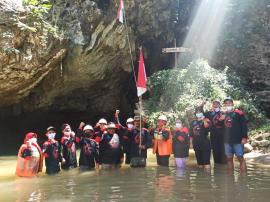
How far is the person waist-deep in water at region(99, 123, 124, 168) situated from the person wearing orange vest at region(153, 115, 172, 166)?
36.8 inches

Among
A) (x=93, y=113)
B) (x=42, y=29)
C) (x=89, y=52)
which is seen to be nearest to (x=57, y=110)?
(x=93, y=113)

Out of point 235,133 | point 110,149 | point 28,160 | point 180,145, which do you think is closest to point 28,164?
point 28,160

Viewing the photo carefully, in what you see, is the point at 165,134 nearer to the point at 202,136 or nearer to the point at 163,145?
the point at 163,145

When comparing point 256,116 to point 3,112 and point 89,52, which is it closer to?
point 89,52

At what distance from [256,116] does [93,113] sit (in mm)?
10018

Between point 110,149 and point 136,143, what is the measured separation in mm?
658

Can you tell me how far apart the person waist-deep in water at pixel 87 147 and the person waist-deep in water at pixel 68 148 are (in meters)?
0.21

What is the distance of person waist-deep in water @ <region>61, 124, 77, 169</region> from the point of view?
31.1 feet

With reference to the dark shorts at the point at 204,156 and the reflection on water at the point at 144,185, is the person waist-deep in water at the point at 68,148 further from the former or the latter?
the dark shorts at the point at 204,156

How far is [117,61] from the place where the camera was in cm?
1728

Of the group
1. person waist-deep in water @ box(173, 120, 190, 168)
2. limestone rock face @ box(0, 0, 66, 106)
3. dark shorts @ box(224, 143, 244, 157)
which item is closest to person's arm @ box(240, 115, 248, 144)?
dark shorts @ box(224, 143, 244, 157)

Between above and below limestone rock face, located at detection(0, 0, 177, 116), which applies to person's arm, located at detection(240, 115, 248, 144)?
below

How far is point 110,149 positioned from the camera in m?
9.33

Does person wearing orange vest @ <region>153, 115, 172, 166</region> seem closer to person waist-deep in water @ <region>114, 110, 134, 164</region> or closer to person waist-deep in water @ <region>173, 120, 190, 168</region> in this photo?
person waist-deep in water @ <region>173, 120, 190, 168</region>
